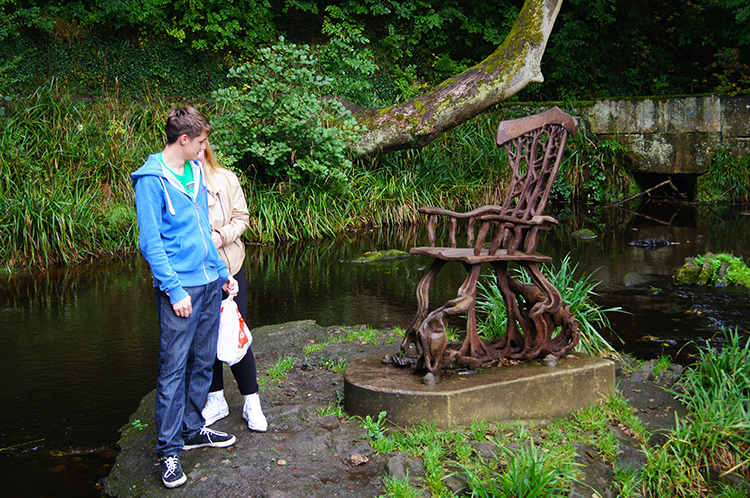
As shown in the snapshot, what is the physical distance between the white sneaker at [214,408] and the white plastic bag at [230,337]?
15.8 inches

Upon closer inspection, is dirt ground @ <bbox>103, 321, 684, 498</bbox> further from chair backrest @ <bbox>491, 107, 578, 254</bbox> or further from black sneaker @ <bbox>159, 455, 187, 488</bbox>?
chair backrest @ <bbox>491, 107, 578, 254</bbox>

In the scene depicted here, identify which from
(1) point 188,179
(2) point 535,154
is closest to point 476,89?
(2) point 535,154

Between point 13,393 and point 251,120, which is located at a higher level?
point 251,120

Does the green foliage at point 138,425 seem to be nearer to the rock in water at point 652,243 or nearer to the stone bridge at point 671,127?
the rock in water at point 652,243

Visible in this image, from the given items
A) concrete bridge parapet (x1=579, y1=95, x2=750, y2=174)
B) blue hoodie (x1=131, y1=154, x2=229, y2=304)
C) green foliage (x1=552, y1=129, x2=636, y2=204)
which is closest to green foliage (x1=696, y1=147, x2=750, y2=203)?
concrete bridge parapet (x1=579, y1=95, x2=750, y2=174)

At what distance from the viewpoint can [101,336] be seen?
5.68 metres

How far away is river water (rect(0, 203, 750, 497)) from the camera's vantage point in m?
3.84

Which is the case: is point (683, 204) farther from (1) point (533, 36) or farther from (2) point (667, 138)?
(1) point (533, 36)

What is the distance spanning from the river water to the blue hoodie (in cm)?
133

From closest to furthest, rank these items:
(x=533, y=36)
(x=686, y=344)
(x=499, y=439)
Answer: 1. (x=499, y=439)
2. (x=686, y=344)
3. (x=533, y=36)

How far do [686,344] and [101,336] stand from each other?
16.5 feet

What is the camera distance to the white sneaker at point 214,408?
3.53 m

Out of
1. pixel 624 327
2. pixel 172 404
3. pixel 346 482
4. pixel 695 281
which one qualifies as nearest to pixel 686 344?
pixel 624 327

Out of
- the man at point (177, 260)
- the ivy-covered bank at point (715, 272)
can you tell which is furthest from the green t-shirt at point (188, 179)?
the ivy-covered bank at point (715, 272)
